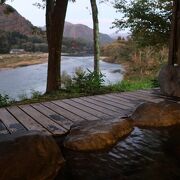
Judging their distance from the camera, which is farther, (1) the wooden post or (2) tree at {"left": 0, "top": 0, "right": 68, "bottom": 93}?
(2) tree at {"left": 0, "top": 0, "right": 68, "bottom": 93}

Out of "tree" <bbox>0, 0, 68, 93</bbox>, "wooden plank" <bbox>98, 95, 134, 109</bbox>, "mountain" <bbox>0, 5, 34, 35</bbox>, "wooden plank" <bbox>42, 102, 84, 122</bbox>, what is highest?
"mountain" <bbox>0, 5, 34, 35</bbox>

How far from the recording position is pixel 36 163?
10.3ft

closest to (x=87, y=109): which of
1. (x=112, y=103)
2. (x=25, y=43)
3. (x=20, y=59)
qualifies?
(x=112, y=103)

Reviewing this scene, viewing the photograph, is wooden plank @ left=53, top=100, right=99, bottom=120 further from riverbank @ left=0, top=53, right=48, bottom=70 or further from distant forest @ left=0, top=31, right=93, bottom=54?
Answer: riverbank @ left=0, top=53, right=48, bottom=70

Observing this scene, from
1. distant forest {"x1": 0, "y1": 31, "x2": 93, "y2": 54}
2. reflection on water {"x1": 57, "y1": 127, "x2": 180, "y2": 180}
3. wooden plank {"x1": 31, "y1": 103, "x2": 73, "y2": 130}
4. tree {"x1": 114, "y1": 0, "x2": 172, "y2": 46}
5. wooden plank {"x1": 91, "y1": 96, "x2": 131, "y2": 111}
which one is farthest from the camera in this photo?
distant forest {"x1": 0, "y1": 31, "x2": 93, "y2": 54}

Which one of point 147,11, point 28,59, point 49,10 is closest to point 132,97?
point 49,10

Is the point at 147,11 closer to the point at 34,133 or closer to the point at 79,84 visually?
the point at 79,84

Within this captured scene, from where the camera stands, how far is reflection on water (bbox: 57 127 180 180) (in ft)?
10.4

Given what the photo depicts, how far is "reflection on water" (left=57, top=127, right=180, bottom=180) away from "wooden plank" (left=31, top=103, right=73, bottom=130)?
0.87 meters

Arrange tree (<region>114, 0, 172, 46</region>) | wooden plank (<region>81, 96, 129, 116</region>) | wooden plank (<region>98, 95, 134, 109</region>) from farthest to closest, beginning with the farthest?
tree (<region>114, 0, 172, 46</region>), wooden plank (<region>98, 95, 134, 109</region>), wooden plank (<region>81, 96, 129, 116</region>)

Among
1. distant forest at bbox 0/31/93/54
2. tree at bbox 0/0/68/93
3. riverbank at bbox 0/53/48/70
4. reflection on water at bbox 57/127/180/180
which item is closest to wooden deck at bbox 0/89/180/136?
reflection on water at bbox 57/127/180/180

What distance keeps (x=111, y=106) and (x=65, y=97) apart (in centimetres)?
152

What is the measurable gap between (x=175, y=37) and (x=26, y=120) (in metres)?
3.95

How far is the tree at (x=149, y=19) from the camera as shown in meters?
11.1
